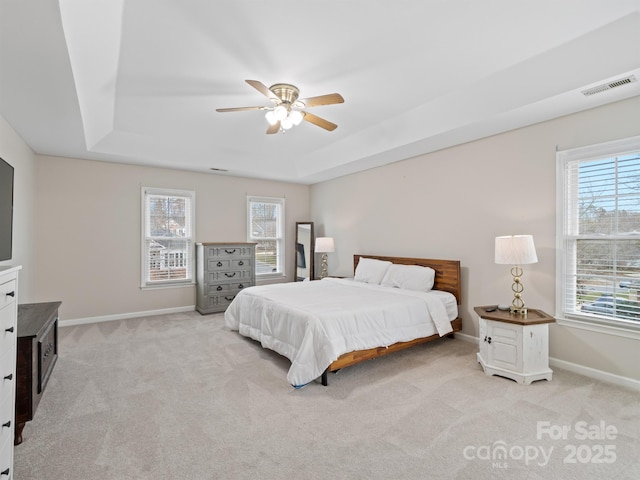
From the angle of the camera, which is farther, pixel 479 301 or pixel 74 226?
pixel 74 226

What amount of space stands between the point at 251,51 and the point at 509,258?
115 inches

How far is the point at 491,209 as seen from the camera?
12.4ft

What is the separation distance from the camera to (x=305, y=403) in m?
2.47

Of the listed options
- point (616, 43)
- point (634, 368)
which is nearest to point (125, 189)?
point (616, 43)

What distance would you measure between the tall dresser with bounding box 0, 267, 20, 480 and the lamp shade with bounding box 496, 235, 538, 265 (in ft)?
11.8

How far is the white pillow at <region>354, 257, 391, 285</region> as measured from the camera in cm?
478

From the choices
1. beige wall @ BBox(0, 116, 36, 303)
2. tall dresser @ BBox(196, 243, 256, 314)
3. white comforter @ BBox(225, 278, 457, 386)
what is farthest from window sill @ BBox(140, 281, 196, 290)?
white comforter @ BBox(225, 278, 457, 386)

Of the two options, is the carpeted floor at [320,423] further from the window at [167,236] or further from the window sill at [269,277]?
the window sill at [269,277]

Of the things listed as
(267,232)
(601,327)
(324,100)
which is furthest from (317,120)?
(267,232)

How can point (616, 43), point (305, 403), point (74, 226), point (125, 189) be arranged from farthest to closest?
point (125, 189) < point (74, 226) < point (305, 403) < point (616, 43)

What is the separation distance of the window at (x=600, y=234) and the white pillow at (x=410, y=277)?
139cm

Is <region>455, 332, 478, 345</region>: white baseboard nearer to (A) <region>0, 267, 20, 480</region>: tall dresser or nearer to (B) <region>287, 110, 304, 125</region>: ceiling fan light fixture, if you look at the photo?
(B) <region>287, 110, 304, 125</region>: ceiling fan light fixture

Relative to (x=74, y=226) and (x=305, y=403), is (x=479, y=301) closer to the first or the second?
(x=305, y=403)

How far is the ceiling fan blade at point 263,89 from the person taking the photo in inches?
94.1
